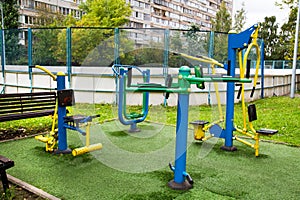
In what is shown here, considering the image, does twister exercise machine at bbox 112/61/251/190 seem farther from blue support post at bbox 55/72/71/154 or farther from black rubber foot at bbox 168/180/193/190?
blue support post at bbox 55/72/71/154

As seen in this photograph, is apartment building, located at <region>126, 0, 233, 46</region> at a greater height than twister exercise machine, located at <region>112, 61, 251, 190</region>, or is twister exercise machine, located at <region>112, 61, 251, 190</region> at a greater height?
apartment building, located at <region>126, 0, 233, 46</region>

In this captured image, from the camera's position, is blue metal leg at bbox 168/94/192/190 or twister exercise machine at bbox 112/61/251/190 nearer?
twister exercise machine at bbox 112/61/251/190

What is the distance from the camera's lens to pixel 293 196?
3.16m

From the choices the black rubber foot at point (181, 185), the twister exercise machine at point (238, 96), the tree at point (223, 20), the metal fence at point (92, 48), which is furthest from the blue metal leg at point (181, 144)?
the tree at point (223, 20)

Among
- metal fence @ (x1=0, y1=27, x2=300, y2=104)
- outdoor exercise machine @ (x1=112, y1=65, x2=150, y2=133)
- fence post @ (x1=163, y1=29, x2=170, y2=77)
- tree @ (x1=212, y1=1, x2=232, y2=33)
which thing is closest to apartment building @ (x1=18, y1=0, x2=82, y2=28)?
tree @ (x1=212, y1=1, x2=232, y2=33)

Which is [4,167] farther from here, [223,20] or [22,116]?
[223,20]

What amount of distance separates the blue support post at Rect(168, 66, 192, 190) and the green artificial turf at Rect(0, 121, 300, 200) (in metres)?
0.11

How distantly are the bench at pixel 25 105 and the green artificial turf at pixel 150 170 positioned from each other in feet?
1.58

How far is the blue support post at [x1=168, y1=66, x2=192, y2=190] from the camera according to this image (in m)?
3.04

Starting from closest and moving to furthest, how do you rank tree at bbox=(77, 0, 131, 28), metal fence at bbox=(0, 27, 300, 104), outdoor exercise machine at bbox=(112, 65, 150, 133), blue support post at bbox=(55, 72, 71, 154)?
1. blue support post at bbox=(55, 72, 71, 154)
2. outdoor exercise machine at bbox=(112, 65, 150, 133)
3. metal fence at bbox=(0, 27, 300, 104)
4. tree at bbox=(77, 0, 131, 28)

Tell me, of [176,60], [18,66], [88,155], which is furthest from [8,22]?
[88,155]

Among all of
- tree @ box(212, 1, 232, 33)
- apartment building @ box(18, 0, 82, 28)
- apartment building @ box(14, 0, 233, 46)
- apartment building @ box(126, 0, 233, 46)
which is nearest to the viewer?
apartment building @ box(18, 0, 82, 28)

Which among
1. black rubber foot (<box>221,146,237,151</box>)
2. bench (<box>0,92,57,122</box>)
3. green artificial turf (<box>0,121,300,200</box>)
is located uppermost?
bench (<box>0,92,57,122</box>)

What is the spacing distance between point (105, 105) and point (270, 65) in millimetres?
17306
